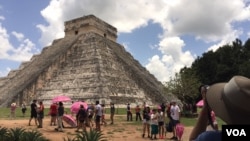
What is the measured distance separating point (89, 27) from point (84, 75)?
958 centimetres

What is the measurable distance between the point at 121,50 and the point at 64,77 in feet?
36.9

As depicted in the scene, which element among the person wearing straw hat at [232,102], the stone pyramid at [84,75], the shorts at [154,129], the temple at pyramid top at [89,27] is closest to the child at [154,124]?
the shorts at [154,129]

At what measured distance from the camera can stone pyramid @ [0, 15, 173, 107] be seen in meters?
32.7

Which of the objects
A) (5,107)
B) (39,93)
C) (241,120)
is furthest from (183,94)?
(241,120)

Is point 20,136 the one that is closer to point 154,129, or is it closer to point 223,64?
point 154,129

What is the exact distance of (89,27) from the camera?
4184 centimetres

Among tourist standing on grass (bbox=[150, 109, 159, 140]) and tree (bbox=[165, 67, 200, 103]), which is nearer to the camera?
tourist standing on grass (bbox=[150, 109, 159, 140])

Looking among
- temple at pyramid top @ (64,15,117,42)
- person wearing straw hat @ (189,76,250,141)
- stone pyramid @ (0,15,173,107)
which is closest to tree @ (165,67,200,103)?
stone pyramid @ (0,15,173,107)

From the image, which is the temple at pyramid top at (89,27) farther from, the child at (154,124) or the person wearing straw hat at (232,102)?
the person wearing straw hat at (232,102)

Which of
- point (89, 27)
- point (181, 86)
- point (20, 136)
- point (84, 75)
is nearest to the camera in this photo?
point (20, 136)

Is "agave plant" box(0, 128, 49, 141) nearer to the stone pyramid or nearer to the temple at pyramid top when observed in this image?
the stone pyramid

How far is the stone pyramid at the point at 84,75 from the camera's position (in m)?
32.7

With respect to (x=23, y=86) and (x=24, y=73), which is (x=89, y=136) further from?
(x=24, y=73)

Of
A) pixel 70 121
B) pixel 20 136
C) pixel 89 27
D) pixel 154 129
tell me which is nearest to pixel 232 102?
pixel 20 136
